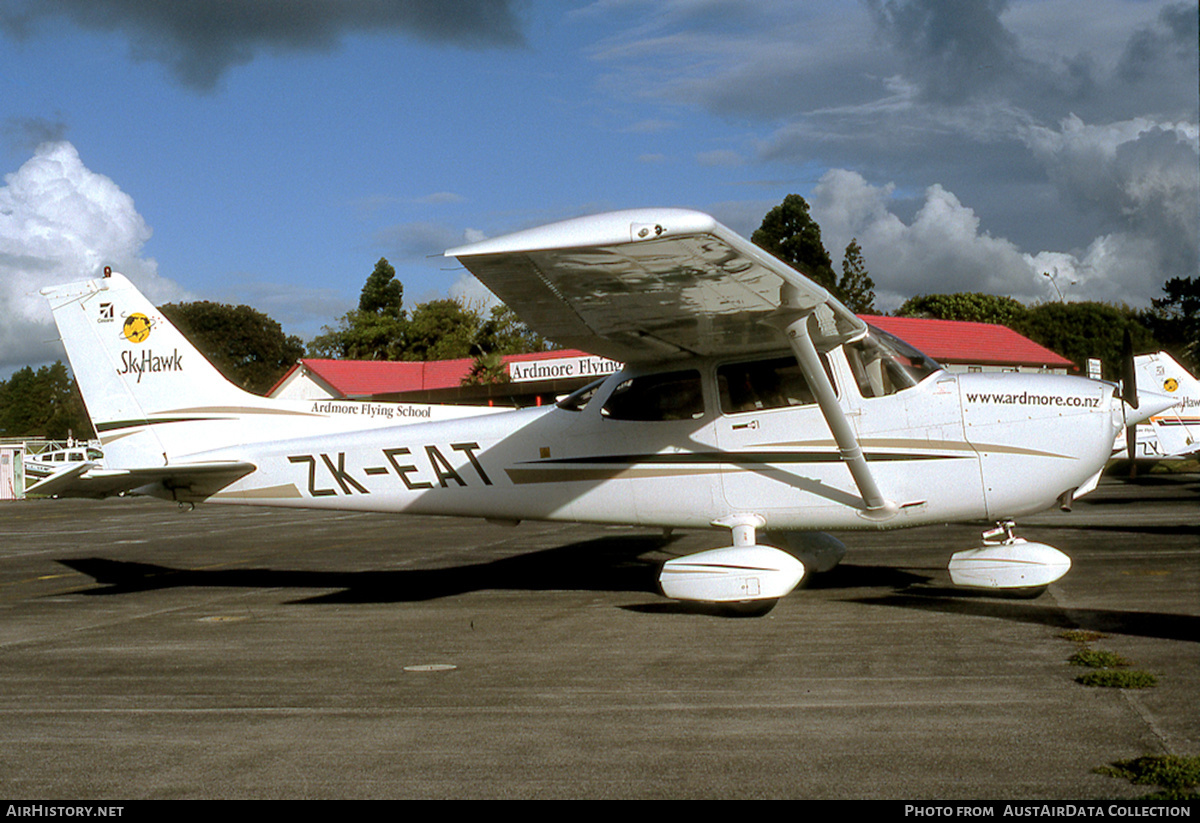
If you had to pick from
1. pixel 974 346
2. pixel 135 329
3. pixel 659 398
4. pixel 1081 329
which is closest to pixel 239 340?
pixel 974 346

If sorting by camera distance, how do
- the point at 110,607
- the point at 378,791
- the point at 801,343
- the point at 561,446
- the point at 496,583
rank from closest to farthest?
the point at 378,791
the point at 801,343
the point at 561,446
the point at 110,607
the point at 496,583

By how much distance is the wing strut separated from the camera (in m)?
7.57

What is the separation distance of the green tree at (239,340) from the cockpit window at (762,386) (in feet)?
234

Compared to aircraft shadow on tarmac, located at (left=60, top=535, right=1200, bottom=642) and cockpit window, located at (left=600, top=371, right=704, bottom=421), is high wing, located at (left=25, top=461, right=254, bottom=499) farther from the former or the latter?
cockpit window, located at (left=600, top=371, right=704, bottom=421)

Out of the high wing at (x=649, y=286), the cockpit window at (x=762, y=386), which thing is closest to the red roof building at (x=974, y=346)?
the cockpit window at (x=762, y=386)

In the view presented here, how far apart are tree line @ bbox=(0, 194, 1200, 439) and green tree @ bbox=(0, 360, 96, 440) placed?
0.97 feet

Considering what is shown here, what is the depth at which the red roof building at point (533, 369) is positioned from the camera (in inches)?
1626

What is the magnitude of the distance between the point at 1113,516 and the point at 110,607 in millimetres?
14736

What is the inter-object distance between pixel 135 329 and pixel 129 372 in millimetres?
473

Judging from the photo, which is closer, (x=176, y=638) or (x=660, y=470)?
(x=176, y=638)

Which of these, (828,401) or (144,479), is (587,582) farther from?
(144,479)

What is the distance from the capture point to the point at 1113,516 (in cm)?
1602
